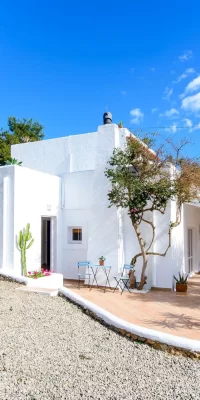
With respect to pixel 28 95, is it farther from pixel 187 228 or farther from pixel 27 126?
pixel 187 228

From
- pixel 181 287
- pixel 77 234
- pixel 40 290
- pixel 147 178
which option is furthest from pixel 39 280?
pixel 147 178

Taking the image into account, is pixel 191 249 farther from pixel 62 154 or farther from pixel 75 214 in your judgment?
pixel 62 154

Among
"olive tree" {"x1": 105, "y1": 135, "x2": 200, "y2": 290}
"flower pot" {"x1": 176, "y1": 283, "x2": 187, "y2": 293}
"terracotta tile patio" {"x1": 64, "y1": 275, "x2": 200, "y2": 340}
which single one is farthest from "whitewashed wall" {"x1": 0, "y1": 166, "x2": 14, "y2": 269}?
"flower pot" {"x1": 176, "y1": 283, "x2": 187, "y2": 293}

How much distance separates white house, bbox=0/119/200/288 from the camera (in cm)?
1298

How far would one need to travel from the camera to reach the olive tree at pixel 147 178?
42.8 feet

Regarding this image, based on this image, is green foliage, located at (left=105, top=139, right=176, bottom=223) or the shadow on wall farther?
green foliage, located at (left=105, top=139, right=176, bottom=223)

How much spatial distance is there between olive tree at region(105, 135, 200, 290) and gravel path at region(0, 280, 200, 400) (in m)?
6.34

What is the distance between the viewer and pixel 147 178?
13453 millimetres

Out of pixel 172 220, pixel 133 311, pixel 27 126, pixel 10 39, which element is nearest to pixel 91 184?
pixel 172 220

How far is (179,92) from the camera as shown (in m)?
19.9

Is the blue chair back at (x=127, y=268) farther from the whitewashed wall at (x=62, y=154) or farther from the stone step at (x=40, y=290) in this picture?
the whitewashed wall at (x=62, y=154)

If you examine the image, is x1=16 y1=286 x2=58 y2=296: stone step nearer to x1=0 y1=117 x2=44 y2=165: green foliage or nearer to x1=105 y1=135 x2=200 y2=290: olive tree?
x1=105 y1=135 x2=200 y2=290: olive tree

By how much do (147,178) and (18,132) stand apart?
24.5 metres

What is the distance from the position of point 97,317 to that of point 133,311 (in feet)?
7.19
